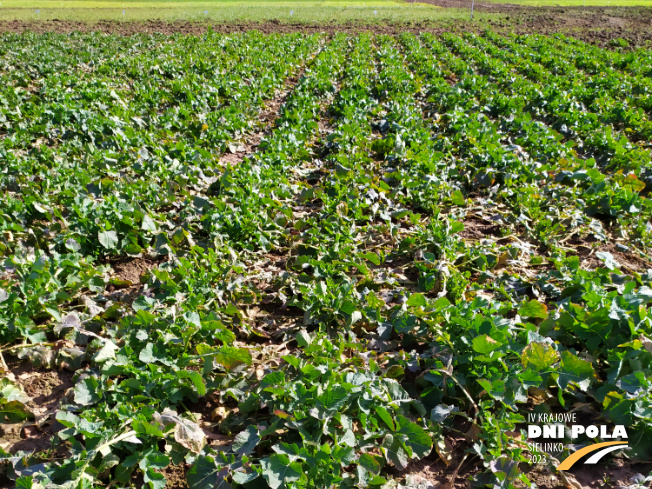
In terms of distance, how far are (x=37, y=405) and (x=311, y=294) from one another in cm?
203

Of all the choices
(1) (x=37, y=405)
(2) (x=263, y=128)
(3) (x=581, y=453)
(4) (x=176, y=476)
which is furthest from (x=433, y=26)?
(4) (x=176, y=476)

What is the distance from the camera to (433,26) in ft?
86.8

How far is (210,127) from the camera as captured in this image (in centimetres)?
791

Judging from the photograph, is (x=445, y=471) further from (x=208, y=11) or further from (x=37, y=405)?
(x=208, y=11)

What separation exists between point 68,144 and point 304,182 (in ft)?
12.9

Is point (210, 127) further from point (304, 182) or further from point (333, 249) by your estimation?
point (333, 249)

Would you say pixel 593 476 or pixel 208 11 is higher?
pixel 208 11

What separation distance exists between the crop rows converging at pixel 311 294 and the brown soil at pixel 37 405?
2 centimetres

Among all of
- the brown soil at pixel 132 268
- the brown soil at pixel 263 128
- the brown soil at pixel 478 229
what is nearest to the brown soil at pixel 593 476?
the brown soil at pixel 478 229

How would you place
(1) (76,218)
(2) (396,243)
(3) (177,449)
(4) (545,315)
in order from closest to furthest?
(3) (177,449) → (4) (545,315) → (1) (76,218) → (2) (396,243)

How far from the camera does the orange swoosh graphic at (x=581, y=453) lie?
2.58 m

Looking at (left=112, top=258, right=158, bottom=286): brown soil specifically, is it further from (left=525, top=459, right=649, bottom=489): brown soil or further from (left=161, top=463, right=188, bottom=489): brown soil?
(left=525, top=459, right=649, bottom=489): brown soil

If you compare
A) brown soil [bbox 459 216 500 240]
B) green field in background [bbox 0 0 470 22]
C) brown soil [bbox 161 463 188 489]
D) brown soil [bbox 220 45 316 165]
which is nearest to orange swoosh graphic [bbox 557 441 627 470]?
brown soil [bbox 161 463 188 489]

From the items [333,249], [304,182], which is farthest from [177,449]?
[304,182]
